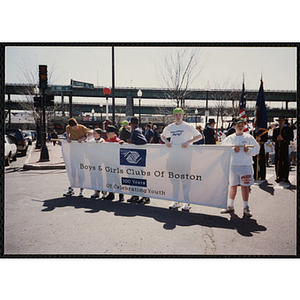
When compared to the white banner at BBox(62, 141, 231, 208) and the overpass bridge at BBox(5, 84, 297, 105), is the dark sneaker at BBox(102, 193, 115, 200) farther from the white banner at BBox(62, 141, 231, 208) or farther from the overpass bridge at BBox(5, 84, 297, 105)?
the overpass bridge at BBox(5, 84, 297, 105)

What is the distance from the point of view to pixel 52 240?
3.84 meters

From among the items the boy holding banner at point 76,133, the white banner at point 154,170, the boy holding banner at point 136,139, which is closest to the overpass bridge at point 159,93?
the boy holding banner at point 76,133

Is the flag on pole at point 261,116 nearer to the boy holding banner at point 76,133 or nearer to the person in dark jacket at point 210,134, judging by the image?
the person in dark jacket at point 210,134

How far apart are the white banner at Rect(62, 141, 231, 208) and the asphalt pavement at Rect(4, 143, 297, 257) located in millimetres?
360

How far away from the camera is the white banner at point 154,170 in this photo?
16.0ft

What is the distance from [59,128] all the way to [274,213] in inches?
2050

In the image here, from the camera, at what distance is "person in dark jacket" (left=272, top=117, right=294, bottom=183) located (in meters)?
8.08

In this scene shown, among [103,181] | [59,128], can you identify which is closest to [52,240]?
[103,181]

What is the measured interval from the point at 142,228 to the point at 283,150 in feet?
20.1

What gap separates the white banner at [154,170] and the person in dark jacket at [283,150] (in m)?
4.34

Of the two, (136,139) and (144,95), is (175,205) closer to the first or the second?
(136,139)

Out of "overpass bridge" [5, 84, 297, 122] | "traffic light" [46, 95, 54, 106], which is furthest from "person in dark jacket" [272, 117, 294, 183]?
"traffic light" [46, 95, 54, 106]

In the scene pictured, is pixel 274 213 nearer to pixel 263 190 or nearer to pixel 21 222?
pixel 263 190

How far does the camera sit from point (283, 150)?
8234 mm
